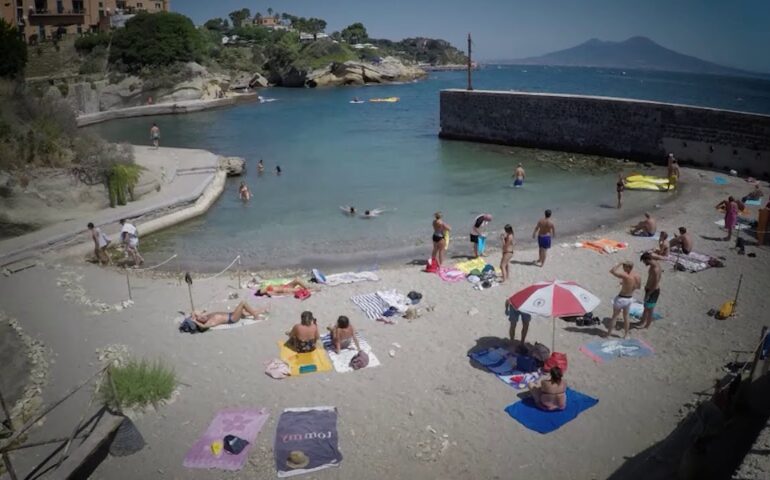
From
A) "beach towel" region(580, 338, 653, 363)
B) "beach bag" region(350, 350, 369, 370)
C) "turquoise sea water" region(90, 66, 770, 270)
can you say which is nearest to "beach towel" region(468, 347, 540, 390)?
"beach towel" region(580, 338, 653, 363)

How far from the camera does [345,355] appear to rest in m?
9.29

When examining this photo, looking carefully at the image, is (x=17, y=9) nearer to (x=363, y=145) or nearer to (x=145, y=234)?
(x=363, y=145)

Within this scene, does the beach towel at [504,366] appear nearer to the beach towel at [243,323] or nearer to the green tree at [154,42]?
the beach towel at [243,323]

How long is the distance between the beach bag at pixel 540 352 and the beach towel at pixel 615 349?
652 mm

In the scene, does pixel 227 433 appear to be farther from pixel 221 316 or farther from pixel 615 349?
pixel 615 349

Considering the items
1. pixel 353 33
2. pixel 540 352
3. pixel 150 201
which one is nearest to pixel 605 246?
pixel 540 352

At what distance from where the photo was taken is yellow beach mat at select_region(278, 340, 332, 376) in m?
8.88

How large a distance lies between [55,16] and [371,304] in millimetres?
82288

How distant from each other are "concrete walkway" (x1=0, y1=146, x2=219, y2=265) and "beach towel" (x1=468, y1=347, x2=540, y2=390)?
12399mm

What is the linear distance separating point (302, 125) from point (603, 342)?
40828 millimetres

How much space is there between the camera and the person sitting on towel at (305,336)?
9.42 m

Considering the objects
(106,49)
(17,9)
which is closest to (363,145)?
(106,49)

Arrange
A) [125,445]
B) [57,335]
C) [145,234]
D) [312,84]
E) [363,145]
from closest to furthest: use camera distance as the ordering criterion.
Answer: [125,445] < [57,335] < [145,234] < [363,145] < [312,84]

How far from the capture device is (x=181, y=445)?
23.4 feet
